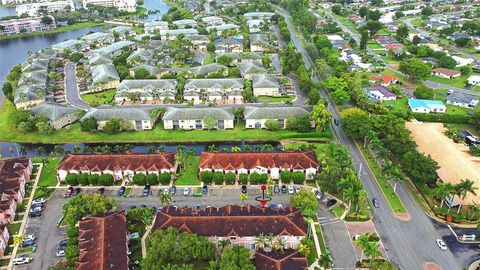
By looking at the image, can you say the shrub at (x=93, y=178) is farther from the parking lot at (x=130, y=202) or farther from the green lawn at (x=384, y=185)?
the green lawn at (x=384, y=185)

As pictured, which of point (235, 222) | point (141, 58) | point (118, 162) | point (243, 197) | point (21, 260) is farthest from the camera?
point (141, 58)

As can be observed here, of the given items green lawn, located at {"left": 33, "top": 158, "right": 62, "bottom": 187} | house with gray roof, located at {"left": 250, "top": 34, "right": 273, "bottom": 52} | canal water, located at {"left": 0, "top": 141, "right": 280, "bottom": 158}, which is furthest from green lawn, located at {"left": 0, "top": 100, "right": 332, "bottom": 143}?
house with gray roof, located at {"left": 250, "top": 34, "right": 273, "bottom": 52}

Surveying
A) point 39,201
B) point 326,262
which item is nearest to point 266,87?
Result: point 39,201

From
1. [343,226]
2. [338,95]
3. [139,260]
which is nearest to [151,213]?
[139,260]

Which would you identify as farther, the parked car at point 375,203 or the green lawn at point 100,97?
the green lawn at point 100,97

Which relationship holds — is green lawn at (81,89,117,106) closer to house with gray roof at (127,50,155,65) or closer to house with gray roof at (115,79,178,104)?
house with gray roof at (115,79,178,104)

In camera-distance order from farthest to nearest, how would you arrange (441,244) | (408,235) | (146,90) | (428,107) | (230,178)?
(146,90), (428,107), (230,178), (408,235), (441,244)

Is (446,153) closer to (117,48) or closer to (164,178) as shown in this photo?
(164,178)

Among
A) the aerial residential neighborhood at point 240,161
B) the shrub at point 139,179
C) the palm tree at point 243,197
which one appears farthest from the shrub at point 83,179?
the palm tree at point 243,197
